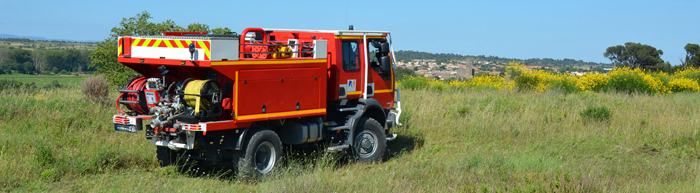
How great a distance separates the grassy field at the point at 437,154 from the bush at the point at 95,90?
0.28 metres

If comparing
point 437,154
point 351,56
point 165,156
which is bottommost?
point 437,154

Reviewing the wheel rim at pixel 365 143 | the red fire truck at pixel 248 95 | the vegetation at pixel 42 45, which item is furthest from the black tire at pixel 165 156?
the vegetation at pixel 42 45

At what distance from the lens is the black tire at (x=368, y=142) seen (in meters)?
9.94

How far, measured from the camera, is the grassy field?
300 inches

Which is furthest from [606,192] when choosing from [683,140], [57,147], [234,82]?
[57,147]

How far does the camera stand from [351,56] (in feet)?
32.2

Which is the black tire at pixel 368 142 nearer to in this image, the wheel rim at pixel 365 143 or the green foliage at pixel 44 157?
the wheel rim at pixel 365 143

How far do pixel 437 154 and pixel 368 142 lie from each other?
145 centimetres

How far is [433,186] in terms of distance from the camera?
25.3 feet

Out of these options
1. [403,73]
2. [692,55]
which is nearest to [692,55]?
[692,55]

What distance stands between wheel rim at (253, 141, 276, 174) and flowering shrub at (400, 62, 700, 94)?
13408 mm

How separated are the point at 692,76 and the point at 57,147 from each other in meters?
25.8

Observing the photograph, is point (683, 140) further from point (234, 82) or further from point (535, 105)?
point (234, 82)

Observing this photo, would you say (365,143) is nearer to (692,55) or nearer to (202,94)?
(202,94)
